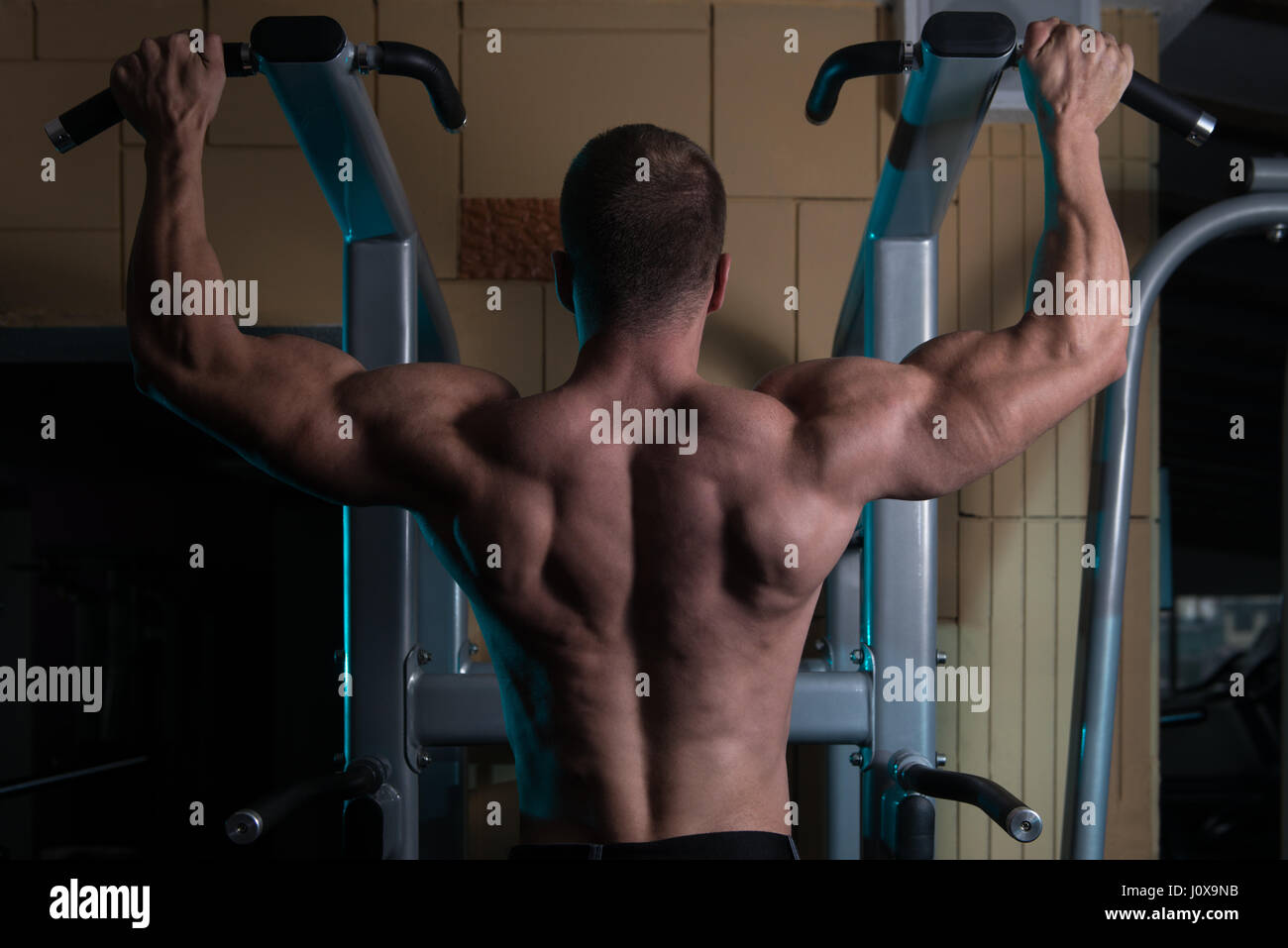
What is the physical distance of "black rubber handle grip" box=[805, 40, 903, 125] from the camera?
97 centimetres

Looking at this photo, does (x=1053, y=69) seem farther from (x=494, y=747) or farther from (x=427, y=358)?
(x=494, y=747)

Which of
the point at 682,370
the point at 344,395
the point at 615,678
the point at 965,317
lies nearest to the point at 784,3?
the point at 965,317

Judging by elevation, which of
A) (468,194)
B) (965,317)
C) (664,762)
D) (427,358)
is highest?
(468,194)

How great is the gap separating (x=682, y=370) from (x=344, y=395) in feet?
1.19

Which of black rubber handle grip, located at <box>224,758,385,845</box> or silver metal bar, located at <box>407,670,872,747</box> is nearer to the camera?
black rubber handle grip, located at <box>224,758,385,845</box>

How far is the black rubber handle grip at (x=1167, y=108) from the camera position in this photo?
39.0 inches

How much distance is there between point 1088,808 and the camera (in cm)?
121

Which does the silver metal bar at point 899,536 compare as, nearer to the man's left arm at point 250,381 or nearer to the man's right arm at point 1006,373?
the man's right arm at point 1006,373

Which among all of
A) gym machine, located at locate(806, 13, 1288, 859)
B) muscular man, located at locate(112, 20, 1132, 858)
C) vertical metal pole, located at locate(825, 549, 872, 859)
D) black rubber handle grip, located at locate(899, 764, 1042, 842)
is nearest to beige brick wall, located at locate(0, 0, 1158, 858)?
vertical metal pole, located at locate(825, 549, 872, 859)

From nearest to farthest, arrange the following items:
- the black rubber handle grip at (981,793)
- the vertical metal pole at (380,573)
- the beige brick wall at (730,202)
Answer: the black rubber handle grip at (981,793)
the vertical metal pole at (380,573)
the beige brick wall at (730,202)

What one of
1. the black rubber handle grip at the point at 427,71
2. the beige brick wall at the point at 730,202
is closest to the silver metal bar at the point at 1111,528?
the beige brick wall at the point at 730,202

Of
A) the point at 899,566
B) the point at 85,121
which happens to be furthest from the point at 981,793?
the point at 85,121

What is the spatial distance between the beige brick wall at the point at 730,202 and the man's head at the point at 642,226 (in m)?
0.95

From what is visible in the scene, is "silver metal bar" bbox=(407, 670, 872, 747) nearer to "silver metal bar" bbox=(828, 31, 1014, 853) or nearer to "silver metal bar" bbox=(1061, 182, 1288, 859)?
"silver metal bar" bbox=(828, 31, 1014, 853)
